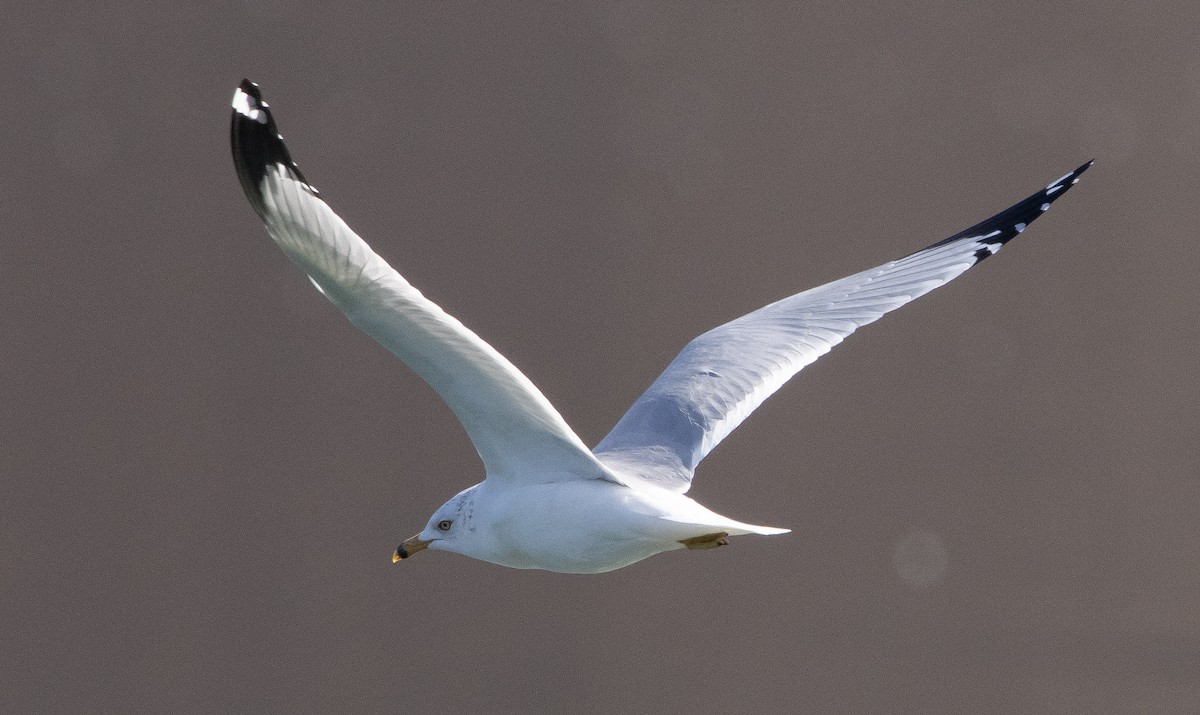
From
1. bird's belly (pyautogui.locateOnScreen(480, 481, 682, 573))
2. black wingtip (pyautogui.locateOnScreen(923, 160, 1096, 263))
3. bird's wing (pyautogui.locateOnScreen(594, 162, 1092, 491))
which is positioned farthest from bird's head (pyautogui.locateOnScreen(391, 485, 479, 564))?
black wingtip (pyautogui.locateOnScreen(923, 160, 1096, 263))

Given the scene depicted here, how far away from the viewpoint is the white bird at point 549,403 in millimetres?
1865

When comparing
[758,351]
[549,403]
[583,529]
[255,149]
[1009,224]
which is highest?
[1009,224]

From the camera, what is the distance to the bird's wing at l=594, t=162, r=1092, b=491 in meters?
2.75

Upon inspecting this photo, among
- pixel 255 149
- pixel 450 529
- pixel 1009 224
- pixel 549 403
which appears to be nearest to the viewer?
pixel 255 149

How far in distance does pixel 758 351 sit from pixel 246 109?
1.39 metres

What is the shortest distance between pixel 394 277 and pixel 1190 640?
179 inches

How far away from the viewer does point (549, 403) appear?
216 centimetres

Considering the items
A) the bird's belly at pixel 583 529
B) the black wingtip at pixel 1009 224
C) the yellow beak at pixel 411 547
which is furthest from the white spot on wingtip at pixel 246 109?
the black wingtip at pixel 1009 224

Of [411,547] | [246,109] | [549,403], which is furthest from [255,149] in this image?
[411,547]

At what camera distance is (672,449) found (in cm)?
271

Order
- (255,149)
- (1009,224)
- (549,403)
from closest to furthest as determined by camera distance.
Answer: (255,149)
(549,403)
(1009,224)

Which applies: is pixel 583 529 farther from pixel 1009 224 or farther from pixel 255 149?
pixel 1009 224

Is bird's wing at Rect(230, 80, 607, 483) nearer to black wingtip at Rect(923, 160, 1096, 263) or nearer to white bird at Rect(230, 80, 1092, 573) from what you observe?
white bird at Rect(230, 80, 1092, 573)

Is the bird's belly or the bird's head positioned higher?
the bird's head
